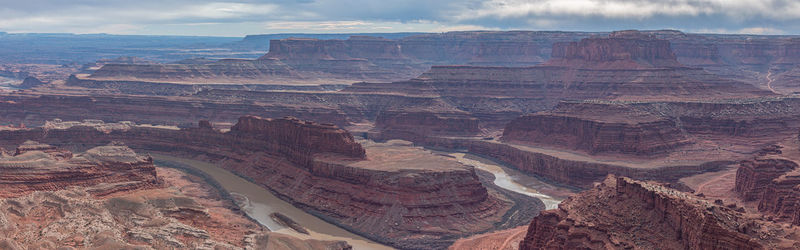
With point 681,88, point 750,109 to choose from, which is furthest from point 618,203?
point 681,88

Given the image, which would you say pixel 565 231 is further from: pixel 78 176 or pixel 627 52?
pixel 627 52

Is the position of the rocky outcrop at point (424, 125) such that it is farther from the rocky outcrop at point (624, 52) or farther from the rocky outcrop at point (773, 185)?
the rocky outcrop at point (773, 185)

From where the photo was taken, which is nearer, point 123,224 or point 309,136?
point 123,224

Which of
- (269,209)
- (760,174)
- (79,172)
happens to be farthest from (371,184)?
(760,174)

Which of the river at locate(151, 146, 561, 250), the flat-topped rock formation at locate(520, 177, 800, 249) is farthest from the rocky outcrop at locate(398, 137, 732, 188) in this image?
the flat-topped rock formation at locate(520, 177, 800, 249)

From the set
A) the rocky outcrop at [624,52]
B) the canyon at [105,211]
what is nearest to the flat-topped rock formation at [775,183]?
the canyon at [105,211]

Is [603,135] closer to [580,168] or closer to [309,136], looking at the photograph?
[580,168]
